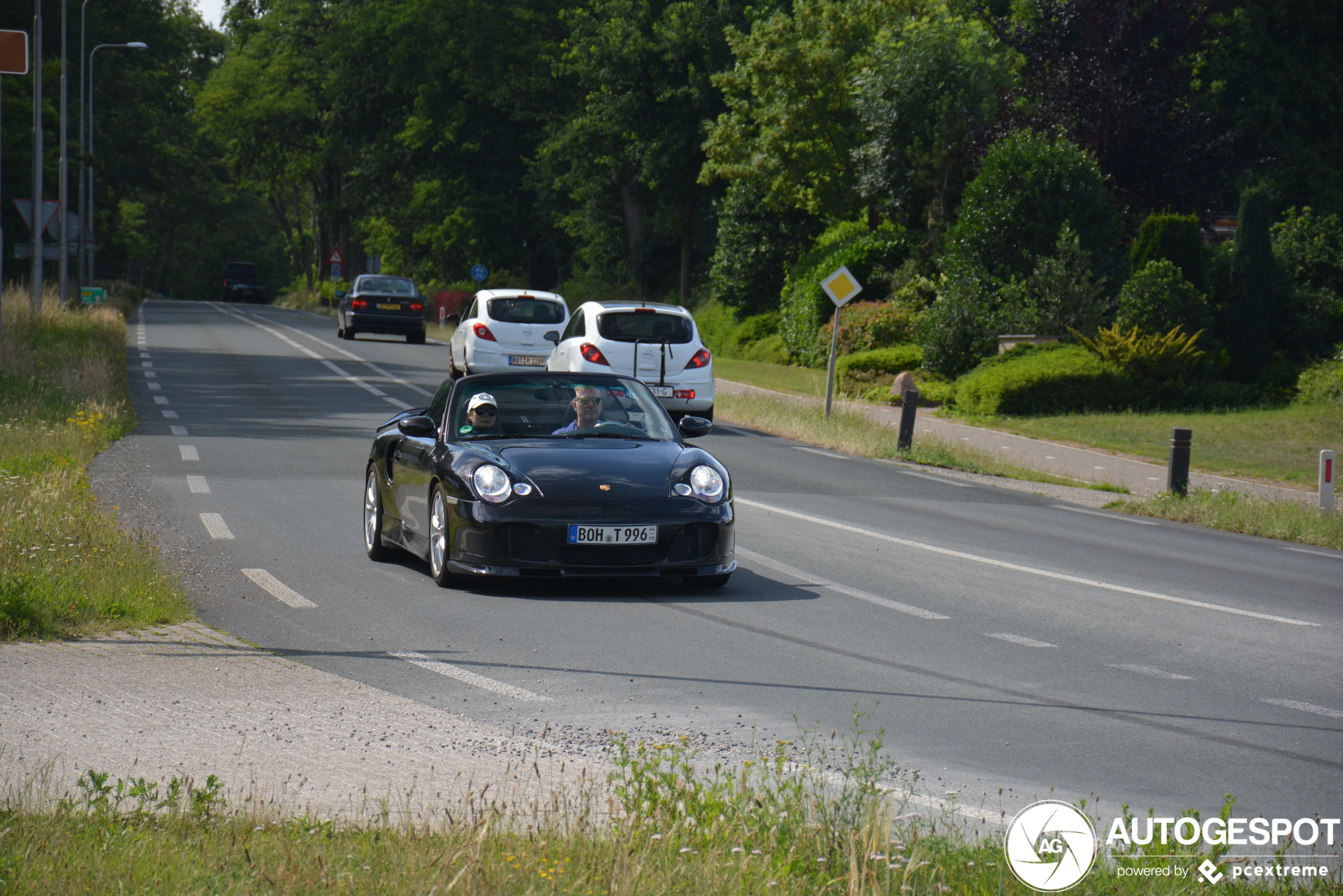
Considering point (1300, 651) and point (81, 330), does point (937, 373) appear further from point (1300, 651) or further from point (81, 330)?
point (1300, 651)

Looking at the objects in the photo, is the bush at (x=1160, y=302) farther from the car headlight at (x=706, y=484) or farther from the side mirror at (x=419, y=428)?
the side mirror at (x=419, y=428)

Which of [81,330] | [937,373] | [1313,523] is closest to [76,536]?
[1313,523]

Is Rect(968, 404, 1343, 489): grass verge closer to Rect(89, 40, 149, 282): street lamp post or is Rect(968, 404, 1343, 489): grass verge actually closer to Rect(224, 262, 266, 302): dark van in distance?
Rect(89, 40, 149, 282): street lamp post

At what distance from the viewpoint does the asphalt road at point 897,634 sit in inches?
245

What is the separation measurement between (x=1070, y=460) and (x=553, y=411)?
1223cm

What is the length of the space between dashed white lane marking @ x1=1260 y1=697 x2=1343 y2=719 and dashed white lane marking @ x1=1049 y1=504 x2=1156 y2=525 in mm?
8523


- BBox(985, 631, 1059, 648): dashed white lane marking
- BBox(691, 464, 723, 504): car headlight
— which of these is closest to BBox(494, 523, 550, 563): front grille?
BBox(691, 464, 723, 504): car headlight

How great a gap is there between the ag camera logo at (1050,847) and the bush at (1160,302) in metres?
25.4

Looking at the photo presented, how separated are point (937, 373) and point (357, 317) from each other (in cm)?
1925

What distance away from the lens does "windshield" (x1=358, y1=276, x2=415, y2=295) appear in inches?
1750

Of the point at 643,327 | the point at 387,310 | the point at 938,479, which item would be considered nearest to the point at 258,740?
the point at 938,479

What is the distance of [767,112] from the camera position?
139 ft

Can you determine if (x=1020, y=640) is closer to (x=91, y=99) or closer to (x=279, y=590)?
(x=279, y=590)

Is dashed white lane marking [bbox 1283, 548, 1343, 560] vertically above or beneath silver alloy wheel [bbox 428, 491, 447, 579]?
beneath
